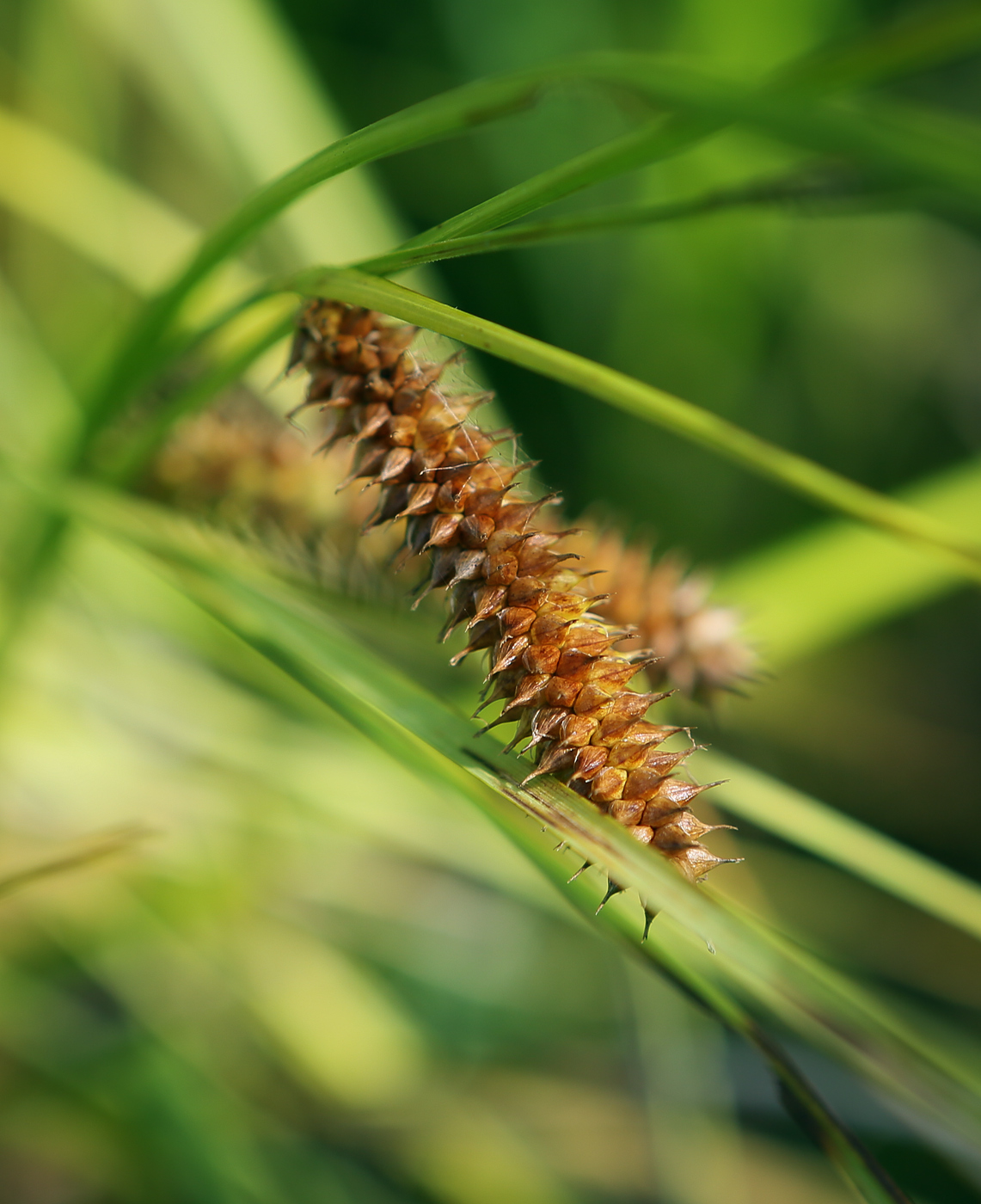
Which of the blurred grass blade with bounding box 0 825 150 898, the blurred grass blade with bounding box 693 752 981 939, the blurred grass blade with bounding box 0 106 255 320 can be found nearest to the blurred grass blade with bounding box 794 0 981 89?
the blurred grass blade with bounding box 693 752 981 939

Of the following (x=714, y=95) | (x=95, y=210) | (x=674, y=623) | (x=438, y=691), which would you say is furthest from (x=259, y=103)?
(x=714, y=95)

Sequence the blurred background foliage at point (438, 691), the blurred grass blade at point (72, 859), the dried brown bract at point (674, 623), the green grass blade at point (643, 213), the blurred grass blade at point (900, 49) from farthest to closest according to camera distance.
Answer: the blurred background foliage at point (438, 691) → the dried brown bract at point (674, 623) → the blurred grass blade at point (72, 859) → the green grass blade at point (643, 213) → the blurred grass blade at point (900, 49)

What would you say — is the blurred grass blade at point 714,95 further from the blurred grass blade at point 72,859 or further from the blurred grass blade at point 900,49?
the blurred grass blade at point 72,859

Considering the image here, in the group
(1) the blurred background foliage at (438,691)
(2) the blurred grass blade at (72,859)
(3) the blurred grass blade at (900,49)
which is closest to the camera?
(3) the blurred grass blade at (900,49)

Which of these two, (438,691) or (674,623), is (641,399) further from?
(438,691)

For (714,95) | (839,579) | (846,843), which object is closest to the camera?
Answer: (714,95)

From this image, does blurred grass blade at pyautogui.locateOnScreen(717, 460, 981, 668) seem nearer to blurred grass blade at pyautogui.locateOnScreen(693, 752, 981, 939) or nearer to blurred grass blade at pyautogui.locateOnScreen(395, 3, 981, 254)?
blurred grass blade at pyautogui.locateOnScreen(693, 752, 981, 939)

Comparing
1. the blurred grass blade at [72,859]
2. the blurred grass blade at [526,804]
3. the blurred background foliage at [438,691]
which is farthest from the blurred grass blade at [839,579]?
the blurred grass blade at [72,859]
